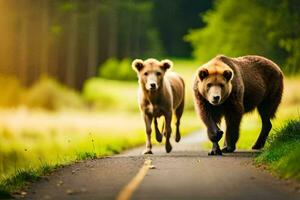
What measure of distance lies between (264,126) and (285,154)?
6162 millimetres

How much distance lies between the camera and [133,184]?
13.1 metres

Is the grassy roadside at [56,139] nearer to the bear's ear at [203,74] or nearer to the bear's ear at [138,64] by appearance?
the bear's ear at [138,64]

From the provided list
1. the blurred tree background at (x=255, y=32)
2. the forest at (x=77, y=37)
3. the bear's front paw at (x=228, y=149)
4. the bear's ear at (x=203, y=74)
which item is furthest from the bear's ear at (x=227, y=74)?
the forest at (x=77, y=37)

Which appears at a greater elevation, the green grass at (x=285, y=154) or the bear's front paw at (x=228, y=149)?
the green grass at (x=285, y=154)

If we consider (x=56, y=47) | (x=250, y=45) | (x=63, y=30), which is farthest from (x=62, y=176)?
(x=56, y=47)

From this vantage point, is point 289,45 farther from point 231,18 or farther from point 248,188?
point 248,188

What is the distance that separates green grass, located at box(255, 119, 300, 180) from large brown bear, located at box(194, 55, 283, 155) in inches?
45.3

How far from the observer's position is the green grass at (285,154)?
1380cm

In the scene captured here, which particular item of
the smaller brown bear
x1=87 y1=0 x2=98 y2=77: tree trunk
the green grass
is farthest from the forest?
the green grass

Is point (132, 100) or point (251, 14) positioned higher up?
point (251, 14)

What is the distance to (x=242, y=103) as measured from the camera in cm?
1939

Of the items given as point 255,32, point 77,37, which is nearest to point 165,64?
point 255,32

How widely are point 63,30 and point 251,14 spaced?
35.6m

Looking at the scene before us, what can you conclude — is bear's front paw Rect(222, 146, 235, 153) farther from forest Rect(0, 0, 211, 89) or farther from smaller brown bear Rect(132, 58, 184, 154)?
forest Rect(0, 0, 211, 89)
